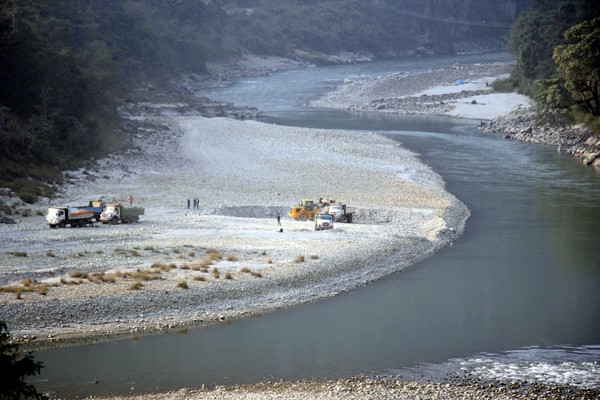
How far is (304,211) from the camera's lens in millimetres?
42812

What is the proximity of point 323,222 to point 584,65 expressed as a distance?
108ft

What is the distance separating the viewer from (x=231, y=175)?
177 feet

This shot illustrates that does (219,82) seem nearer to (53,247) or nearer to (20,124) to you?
(20,124)

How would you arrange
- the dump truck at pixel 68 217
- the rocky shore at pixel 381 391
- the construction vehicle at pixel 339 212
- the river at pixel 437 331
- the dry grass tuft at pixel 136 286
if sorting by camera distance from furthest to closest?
the construction vehicle at pixel 339 212, the dump truck at pixel 68 217, the dry grass tuft at pixel 136 286, the river at pixel 437 331, the rocky shore at pixel 381 391

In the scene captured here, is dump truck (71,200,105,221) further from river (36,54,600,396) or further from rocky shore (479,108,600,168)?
rocky shore (479,108,600,168)

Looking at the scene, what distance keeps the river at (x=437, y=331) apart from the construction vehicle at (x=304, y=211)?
7.70 metres

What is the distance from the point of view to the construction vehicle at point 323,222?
1566 inches

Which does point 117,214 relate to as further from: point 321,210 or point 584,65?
point 584,65

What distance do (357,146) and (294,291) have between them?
37022 mm

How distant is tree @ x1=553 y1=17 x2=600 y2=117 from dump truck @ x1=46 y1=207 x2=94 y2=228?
1606 inches

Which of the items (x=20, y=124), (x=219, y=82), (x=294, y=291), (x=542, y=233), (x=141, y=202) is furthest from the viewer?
(x=219, y=82)

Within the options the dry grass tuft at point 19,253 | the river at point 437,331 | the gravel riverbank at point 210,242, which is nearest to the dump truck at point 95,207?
the gravel riverbank at point 210,242

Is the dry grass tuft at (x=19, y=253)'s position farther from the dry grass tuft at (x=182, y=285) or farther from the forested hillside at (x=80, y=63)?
the forested hillside at (x=80, y=63)

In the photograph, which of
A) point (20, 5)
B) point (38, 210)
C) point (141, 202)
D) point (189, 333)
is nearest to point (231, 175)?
point (141, 202)
